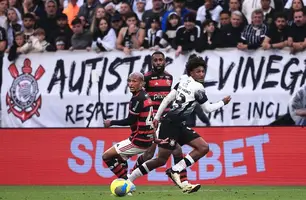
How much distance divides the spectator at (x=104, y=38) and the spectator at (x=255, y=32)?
11.1 feet

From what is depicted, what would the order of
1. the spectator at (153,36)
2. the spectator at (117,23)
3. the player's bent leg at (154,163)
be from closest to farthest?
the player's bent leg at (154,163) < the spectator at (153,36) < the spectator at (117,23)

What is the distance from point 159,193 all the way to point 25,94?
7582 mm

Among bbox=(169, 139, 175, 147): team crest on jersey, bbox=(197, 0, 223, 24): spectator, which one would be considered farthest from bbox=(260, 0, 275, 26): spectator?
bbox=(169, 139, 175, 147): team crest on jersey

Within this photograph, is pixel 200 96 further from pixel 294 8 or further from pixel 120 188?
pixel 294 8

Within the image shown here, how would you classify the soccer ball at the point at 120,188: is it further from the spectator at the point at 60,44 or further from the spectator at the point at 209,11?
the spectator at the point at 60,44

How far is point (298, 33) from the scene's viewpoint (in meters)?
20.2

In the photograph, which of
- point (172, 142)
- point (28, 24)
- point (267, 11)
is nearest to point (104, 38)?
point (28, 24)

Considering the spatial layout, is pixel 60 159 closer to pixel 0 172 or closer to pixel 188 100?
pixel 0 172

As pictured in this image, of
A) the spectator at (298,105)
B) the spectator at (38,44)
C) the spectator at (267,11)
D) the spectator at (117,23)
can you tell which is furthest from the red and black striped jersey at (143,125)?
the spectator at (38,44)

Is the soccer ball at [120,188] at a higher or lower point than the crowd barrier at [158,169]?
higher

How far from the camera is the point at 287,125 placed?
19.7m

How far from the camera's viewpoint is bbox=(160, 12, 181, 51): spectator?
21438 millimetres

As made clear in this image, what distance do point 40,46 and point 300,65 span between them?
663cm

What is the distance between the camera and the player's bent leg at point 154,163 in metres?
15.0
